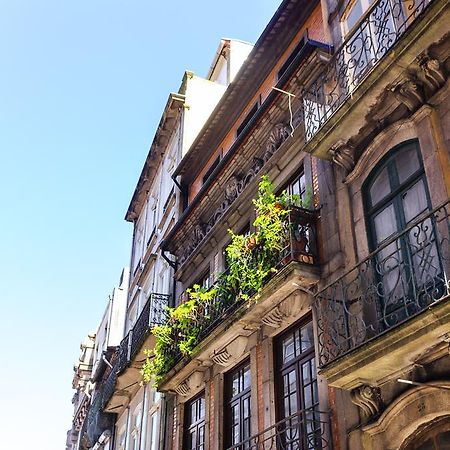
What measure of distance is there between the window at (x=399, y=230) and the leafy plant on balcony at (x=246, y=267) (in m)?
1.46

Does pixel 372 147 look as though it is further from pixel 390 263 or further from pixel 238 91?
pixel 238 91

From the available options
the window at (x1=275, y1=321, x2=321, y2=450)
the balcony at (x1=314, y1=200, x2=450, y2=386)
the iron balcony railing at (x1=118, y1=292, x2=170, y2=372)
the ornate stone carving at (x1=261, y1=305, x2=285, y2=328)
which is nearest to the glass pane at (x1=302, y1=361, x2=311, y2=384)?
the window at (x1=275, y1=321, x2=321, y2=450)

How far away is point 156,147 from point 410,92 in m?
14.8

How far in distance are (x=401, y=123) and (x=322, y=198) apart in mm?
1859

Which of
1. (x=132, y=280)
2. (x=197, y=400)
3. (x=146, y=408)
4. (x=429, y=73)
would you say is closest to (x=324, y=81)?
(x=429, y=73)

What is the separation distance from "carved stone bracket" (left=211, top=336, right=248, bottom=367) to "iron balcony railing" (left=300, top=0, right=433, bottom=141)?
3547mm

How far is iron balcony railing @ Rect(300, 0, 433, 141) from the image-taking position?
27.2ft

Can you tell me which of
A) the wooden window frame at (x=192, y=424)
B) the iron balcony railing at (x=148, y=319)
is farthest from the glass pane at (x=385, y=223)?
the iron balcony railing at (x=148, y=319)

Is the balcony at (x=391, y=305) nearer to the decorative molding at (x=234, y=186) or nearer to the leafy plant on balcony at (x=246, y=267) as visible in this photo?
the leafy plant on balcony at (x=246, y=267)

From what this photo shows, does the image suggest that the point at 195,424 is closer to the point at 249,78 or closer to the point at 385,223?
the point at 385,223

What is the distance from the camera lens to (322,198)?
9328 mm

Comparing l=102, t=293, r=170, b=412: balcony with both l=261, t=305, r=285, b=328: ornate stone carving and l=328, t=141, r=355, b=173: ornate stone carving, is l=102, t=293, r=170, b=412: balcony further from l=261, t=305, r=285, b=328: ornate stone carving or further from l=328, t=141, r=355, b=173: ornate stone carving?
l=328, t=141, r=355, b=173: ornate stone carving

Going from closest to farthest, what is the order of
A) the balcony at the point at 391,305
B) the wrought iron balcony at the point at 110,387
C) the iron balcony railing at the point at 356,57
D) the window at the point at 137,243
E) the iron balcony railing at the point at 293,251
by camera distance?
the balcony at the point at 391,305
the iron balcony railing at the point at 356,57
the iron balcony railing at the point at 293,251
the wrought iron balcony at the point at 110,387
the window at the point at 137,243

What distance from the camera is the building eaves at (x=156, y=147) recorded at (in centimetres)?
1992
